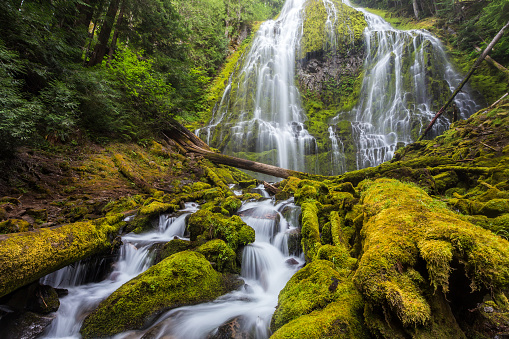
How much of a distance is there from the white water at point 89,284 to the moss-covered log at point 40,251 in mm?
910

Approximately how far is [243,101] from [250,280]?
19.6 metres

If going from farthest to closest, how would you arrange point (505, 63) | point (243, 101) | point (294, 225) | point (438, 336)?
point (243, 101) < point (505, 63) < point (294, 225) < point (438, 336)

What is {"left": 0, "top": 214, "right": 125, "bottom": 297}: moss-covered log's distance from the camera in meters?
2.37

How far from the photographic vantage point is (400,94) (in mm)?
18141

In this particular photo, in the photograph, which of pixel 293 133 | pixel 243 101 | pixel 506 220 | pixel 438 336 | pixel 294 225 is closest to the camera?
pixel 438 336

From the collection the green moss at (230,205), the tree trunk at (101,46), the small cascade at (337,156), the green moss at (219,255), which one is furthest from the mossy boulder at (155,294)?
the small cascade at (337,156)

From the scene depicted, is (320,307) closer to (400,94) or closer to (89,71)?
(89,71)

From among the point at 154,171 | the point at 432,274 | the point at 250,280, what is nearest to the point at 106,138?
the point at 154,171

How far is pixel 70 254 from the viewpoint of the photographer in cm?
313

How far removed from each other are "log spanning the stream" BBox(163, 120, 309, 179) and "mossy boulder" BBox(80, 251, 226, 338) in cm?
757

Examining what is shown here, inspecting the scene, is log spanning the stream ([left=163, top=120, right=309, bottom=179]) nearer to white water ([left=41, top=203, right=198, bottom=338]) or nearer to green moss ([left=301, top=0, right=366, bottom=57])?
white water ([left=41, top=203, right=198, bottom=338])

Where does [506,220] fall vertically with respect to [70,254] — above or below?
above

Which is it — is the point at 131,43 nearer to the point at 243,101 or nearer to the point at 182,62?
the point at 182,62

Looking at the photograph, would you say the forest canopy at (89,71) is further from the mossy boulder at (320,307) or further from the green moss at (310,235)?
the green moss at (310,235)
